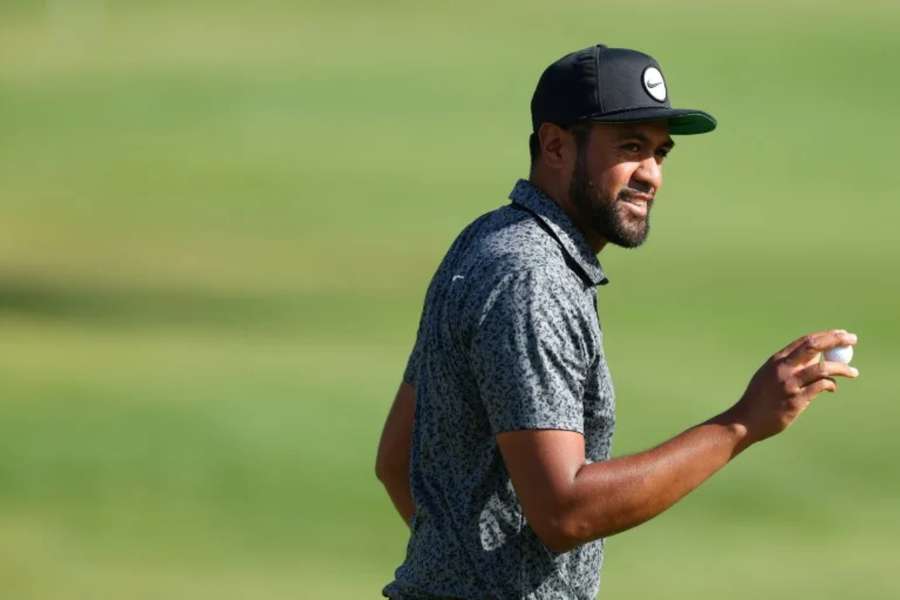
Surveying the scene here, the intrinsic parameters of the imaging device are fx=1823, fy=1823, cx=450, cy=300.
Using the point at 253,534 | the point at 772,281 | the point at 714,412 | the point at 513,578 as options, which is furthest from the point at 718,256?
the point at 513,578

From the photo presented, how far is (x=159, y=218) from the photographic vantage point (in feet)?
32.0

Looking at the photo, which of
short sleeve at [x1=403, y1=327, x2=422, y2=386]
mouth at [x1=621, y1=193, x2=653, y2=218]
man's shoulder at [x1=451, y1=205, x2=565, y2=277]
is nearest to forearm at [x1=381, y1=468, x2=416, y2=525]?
short sleeve at [x1=403, y1=327, x2=422, y2=386]

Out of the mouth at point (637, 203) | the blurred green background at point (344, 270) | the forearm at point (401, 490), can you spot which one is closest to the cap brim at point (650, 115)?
the mouth at point (637, 203)

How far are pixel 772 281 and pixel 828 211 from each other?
801mm

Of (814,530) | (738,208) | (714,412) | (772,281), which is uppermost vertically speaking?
(738,208)

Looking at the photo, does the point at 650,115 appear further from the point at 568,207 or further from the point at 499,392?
the point at 499,392

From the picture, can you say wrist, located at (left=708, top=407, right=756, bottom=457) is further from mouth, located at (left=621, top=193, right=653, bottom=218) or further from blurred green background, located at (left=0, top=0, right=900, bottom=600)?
blurred green background, located at (left=0, top=0, right=900, bottom=600)

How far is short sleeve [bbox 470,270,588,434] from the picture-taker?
2.74 metres

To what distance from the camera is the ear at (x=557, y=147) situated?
3.12 m

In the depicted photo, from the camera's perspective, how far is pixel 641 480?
2752 mm

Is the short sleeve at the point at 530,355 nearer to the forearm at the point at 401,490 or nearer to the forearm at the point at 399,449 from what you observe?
the forearm at the point at 399,449

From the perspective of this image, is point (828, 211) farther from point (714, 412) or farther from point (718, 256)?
point (714, 412)

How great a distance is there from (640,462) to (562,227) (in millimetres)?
462

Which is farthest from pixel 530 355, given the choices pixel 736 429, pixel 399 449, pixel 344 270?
pixel 344 270
